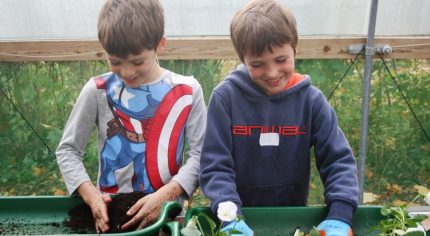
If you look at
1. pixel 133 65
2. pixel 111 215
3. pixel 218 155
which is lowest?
pixel 111 215

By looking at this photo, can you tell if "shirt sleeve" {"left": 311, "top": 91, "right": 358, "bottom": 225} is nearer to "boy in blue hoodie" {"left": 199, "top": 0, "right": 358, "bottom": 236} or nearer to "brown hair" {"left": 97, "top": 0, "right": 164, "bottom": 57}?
"boy in blue hoodie" {"left": 199, "top": 0, "right": 358, "bottom": 236}

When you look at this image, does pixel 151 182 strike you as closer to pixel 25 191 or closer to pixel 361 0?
pixel 361 0

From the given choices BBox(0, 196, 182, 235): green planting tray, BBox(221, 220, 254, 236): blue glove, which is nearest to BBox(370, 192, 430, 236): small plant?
BBox(221, 220, 254, 236): blue glove

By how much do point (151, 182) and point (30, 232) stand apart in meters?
0.35

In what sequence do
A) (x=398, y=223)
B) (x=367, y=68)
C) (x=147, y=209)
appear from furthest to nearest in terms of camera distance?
(x=367, y=68) < (x=147, y=209) < (x=398, y=223)

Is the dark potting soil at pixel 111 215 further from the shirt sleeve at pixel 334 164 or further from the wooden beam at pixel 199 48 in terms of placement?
the wooden beam at pixel 199 48

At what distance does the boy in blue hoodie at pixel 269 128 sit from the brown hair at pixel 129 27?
0.22 metres

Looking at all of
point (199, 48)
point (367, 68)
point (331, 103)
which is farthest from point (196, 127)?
point (331, 103)

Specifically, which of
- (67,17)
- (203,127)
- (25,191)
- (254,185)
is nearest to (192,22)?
(67,17)

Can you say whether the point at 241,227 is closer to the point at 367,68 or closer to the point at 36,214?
the point at 36,214

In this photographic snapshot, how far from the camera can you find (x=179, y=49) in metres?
2.47

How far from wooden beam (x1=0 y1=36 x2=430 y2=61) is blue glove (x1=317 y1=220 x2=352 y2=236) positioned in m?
1.51

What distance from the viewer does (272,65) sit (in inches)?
45.3

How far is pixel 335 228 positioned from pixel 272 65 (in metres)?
0.40
